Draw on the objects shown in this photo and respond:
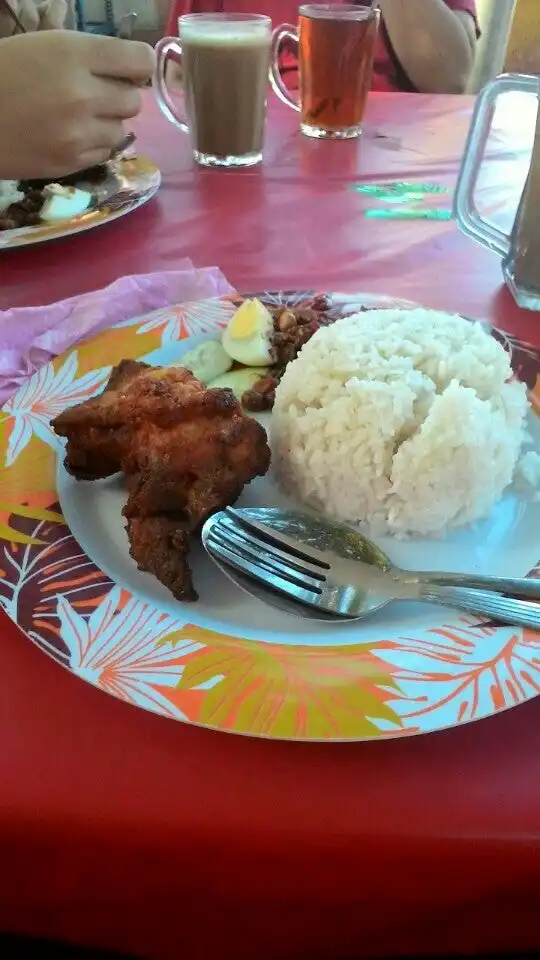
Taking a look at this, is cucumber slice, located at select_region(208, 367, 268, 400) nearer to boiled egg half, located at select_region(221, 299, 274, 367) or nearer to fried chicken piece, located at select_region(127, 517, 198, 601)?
boiled egg half, located at select_region(221, 299, 274, 367)

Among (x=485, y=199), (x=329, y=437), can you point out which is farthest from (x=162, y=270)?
(x=485, y=199)

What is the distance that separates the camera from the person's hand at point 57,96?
1.20m

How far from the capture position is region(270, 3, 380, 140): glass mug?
4.94ft

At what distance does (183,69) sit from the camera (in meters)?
1.46

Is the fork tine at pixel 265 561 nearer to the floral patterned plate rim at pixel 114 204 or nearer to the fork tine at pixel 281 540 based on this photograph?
the fork tine at pixel 281 540

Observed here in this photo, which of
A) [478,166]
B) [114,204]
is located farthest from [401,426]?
[114,204]

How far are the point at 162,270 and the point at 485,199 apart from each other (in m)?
0.67

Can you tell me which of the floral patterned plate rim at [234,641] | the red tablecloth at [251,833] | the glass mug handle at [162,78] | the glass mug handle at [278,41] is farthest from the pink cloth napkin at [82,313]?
the glass mug handle at [278,41]

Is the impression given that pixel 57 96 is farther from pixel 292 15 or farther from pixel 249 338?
pixel 292 15

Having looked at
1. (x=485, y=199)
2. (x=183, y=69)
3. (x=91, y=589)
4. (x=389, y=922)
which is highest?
(x=183, y=69)

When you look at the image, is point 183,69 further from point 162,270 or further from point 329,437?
point 329,437

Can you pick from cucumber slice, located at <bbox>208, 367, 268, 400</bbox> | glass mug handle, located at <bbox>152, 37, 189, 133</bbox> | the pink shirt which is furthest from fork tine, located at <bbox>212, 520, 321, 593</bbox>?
the pink shirt

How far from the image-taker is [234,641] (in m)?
0.53

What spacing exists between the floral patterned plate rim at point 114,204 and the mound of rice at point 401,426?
514 mm
